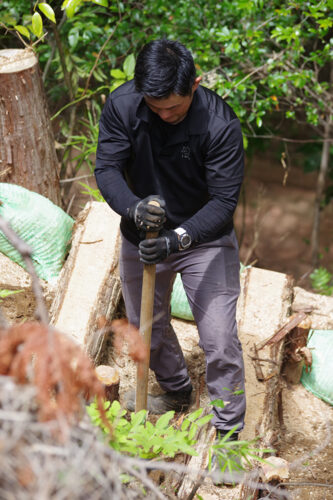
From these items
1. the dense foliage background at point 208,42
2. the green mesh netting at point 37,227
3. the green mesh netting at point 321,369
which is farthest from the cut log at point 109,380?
the dense foliage background at point 208,42

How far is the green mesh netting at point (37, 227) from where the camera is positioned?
139 inches

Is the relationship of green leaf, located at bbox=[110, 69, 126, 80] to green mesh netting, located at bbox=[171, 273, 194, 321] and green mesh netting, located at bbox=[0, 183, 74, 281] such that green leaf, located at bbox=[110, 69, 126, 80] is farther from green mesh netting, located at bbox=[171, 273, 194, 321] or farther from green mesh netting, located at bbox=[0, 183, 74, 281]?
green mesh netting, located at bbox=[171, 273, 194, 321]

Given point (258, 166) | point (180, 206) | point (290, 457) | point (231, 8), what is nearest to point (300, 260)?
point (258, 166)

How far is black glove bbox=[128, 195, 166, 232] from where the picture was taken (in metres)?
2.24

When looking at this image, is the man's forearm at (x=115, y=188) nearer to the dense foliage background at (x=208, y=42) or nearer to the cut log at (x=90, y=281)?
the cut log at (x=90, y=281)

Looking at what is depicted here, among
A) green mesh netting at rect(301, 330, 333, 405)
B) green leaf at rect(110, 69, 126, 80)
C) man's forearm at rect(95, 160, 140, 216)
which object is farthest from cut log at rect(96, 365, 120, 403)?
green leaf at rect(110, 69, 126, 80)

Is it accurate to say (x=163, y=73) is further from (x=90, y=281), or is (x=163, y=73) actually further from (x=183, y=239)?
(x=90, y=281)

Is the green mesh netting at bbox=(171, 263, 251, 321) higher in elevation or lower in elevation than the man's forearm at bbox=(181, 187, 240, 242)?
lower

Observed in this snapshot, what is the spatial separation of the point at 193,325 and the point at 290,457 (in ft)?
3.44

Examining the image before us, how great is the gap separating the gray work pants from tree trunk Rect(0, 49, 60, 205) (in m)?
1.46

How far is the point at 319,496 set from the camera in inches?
113

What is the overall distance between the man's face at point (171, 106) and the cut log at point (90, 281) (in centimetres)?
135

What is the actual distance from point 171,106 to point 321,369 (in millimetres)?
2024

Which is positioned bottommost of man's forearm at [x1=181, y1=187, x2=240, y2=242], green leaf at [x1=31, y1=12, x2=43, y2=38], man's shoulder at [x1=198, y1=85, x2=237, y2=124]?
man's forearm at [x1=181, y1=187, x2=240, y2=242]
